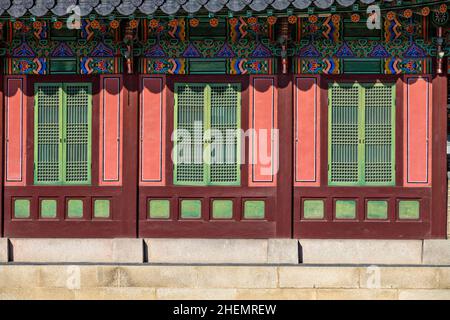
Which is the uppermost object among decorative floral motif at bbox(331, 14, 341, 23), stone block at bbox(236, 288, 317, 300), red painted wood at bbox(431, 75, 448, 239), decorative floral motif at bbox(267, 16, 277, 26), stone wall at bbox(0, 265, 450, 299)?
decorative floral motif at bbox(331, 14, 341, 23)

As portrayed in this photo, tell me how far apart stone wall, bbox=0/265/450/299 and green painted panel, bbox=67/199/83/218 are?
125 centimetres

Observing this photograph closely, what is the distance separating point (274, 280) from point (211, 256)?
146 centimetres

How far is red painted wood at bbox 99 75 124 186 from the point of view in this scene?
1642 centimetres

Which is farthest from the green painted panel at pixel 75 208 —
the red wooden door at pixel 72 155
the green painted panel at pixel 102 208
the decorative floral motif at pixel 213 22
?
the decorative floral motif at pixel 213 22

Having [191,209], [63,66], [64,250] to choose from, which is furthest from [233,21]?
[64,250]

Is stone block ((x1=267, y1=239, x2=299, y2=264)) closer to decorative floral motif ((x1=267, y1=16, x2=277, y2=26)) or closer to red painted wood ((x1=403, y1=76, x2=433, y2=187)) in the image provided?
red painted wood ((x1=403, y1=76, x2=433, y2=187))

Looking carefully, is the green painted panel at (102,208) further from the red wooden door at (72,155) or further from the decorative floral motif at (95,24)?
the decorative floral motif at (95,24)

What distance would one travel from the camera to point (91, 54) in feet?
53.9

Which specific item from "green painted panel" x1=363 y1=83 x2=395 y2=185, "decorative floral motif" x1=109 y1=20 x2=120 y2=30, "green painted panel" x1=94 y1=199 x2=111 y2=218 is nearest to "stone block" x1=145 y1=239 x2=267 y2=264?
"green painted panel" x1=94 y1=199 x2=111 y2=218

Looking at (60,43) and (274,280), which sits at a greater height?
(60,43)

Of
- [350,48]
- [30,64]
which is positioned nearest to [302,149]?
[350,48]

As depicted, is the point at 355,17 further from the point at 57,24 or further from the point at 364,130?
the point at 57,24

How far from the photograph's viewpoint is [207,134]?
16359 mm

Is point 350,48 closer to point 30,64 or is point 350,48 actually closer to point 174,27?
point 174,27
